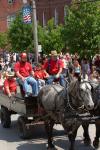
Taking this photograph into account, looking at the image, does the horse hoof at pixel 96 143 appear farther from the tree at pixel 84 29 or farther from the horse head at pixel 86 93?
the tree at pixel 84 29

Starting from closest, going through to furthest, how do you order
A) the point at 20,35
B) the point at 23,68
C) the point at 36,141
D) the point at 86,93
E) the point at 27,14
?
the point at 86,93
the point at 36,141
the point at 23,68
the point at 27,14
the point at 20,35

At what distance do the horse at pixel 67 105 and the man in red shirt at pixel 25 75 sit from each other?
948 mm

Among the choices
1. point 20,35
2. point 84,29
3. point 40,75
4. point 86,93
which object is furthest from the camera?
point 20,35

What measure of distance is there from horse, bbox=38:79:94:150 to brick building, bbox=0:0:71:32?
48159mm

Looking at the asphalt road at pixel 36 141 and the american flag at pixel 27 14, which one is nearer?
the asphalt road at pixel 36 141

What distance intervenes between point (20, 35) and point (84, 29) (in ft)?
66.0

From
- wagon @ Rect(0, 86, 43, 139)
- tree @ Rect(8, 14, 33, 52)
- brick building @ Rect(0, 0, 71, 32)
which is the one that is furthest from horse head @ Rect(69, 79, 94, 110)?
brick building @ Rect(0, 0, 71, 32)

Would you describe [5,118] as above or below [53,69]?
below

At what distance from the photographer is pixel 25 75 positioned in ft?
39.8

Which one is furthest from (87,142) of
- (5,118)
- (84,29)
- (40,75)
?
(84,29)

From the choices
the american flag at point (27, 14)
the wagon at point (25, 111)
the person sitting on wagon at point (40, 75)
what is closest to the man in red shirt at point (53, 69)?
the person sitting on wagon at point (40, 75)

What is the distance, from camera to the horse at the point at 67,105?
8.97m

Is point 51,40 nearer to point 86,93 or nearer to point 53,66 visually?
point 53,66

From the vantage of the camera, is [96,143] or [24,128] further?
[24,128]
